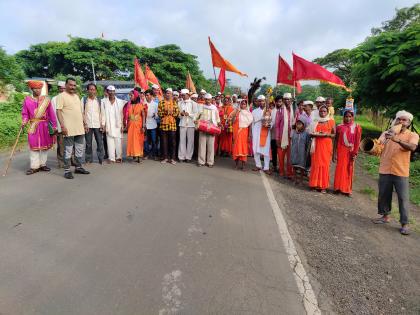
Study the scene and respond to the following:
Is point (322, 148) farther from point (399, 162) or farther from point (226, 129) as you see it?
point (226, 129)

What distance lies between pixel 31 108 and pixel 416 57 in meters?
11.0

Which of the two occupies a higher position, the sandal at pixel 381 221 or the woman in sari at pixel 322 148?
the woman in sari at pixel 322 148

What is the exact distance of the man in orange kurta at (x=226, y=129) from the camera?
32.4ft

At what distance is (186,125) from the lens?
9031 millimetres

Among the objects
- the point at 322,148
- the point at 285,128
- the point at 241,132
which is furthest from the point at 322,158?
the point at 241,132

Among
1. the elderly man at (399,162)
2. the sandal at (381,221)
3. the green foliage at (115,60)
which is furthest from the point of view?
the green foliage at (115,60)

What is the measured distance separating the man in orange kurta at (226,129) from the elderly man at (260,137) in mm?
1146

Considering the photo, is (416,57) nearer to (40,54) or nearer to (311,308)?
(311,308)

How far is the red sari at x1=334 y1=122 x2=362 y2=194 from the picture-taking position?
6629mm

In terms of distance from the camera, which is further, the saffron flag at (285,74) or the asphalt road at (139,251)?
the saffron flag at (285,74)

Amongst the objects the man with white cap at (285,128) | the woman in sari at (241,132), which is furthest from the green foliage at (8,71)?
the man with white cap at (285,128)

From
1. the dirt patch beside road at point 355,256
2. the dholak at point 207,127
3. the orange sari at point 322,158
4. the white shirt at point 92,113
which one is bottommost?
the dirt patch beside road at point 355,256

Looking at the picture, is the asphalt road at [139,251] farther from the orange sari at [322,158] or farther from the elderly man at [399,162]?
the elderly man at [399,162]

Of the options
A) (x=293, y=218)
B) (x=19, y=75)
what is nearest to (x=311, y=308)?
(x=293, y=218)
